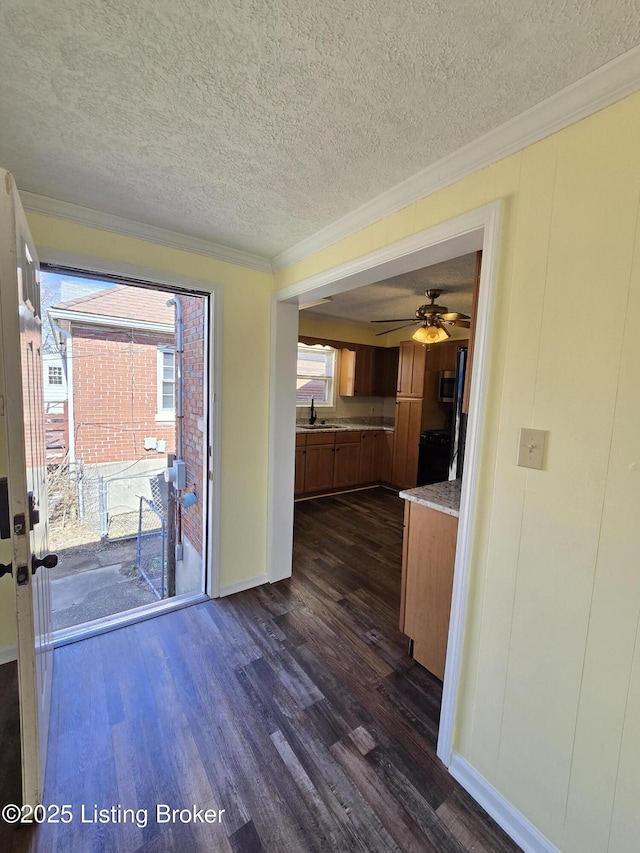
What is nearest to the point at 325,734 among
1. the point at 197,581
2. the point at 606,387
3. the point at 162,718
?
the point at 162,718

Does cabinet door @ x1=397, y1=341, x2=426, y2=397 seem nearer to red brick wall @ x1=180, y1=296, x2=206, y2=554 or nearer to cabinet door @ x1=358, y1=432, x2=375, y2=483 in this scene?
cabinet door @ x1=358, y1=432, x2=375, y2=483

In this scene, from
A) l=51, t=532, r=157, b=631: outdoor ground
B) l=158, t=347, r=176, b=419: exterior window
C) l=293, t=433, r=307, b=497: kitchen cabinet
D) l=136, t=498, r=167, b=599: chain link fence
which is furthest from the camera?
l=293, t=433, r=307, b=497: kitchen cabinet

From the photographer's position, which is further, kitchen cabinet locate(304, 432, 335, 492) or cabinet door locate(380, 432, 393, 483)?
cabinet door locate(380, 432, 393, 483)

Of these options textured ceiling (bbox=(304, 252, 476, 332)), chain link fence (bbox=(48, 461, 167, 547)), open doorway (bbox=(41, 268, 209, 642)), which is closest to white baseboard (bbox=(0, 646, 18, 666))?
open doorway (bbox=(41, 268, 209, 642))

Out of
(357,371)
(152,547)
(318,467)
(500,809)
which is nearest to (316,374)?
(357,371)

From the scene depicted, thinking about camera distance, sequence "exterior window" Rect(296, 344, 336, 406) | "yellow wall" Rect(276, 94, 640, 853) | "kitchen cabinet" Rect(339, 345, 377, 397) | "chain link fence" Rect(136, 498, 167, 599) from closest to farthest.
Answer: "yellow wall" Rect(276, 94, 640, 853)
"chain link fence" Rect(136, 498, 167, 599)
"exterior window" Rect(296, 344, 336, 406)
"kitchen cabinet" Rect(339, 345, 377, 397)

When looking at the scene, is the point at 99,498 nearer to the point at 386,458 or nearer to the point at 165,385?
the point at 165,385

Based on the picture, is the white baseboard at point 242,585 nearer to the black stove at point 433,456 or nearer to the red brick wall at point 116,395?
the red brick wall at point 116,395

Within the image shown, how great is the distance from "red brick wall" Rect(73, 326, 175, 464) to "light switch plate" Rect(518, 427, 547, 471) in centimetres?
338

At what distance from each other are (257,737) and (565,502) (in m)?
1.60

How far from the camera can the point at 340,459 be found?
5047 mm

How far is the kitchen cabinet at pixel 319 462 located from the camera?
4746 mm

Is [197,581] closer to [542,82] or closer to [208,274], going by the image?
[208,274]

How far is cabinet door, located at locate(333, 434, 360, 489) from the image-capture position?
5.02m
